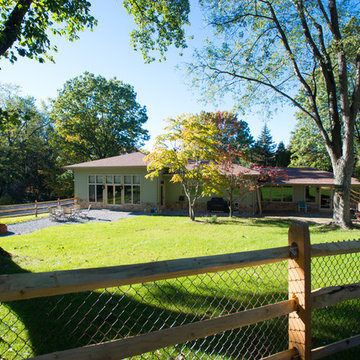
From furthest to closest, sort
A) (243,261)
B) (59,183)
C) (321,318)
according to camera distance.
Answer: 1. (59,183)
2. (321,318)
3. (243,261)

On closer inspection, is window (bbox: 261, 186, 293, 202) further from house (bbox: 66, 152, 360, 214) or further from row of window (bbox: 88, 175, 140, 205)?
row of window (bbox: 88, 175, 140, 205)

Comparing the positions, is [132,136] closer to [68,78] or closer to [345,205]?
[68,78]

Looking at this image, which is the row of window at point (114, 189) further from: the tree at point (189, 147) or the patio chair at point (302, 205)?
the patio chair at point (302, 205)

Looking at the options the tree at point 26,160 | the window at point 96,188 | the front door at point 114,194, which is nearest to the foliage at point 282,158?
the front door at point 114,194

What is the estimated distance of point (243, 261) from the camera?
71.8 inches

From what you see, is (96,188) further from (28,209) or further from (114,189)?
(28,209)

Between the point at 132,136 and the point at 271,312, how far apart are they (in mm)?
33066

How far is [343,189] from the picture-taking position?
1253 centimetres

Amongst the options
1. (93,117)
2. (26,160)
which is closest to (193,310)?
(93,117)

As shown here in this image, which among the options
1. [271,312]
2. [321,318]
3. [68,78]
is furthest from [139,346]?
[68,78]

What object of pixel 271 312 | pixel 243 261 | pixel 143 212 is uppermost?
pixel 243 261

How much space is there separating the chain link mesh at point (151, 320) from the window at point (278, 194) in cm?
1694

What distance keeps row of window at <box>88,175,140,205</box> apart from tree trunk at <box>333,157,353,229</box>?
13.9 m

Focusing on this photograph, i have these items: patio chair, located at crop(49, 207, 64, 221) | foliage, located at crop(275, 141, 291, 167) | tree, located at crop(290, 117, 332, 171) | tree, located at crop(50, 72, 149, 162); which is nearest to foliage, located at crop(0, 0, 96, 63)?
patio chair, located at crop(49, 207, 64, 221)
